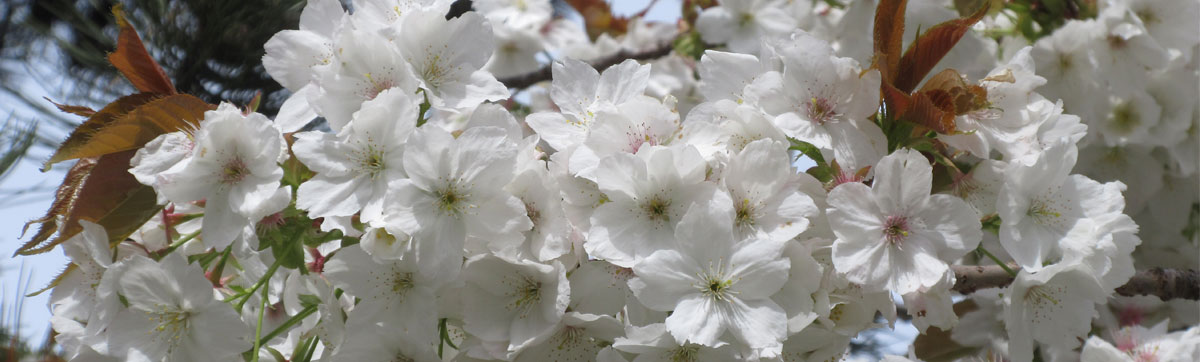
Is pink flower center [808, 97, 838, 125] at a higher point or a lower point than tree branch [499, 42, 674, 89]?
higher

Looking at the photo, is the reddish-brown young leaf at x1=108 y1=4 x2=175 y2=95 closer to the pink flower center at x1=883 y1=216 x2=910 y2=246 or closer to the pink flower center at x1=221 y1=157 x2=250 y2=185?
the pink flower center at x1=221 y1=157 x2=250 y2=185

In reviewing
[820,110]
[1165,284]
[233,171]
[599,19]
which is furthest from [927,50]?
[599,19]

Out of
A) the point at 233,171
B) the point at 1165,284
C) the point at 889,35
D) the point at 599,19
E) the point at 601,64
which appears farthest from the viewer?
the point at 599,19

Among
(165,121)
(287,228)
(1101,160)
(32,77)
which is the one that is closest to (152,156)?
(165,121)

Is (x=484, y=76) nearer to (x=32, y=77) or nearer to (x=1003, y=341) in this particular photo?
(x=1003, y=341)

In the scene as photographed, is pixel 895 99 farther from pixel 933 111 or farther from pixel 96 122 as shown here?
pixel 96 122

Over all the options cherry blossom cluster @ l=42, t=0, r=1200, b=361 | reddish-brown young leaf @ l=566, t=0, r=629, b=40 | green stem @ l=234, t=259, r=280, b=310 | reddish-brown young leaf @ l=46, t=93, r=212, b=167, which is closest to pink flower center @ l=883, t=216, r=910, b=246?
cherry blossom cluster @ l=42, t=0, r=1200, b=361
